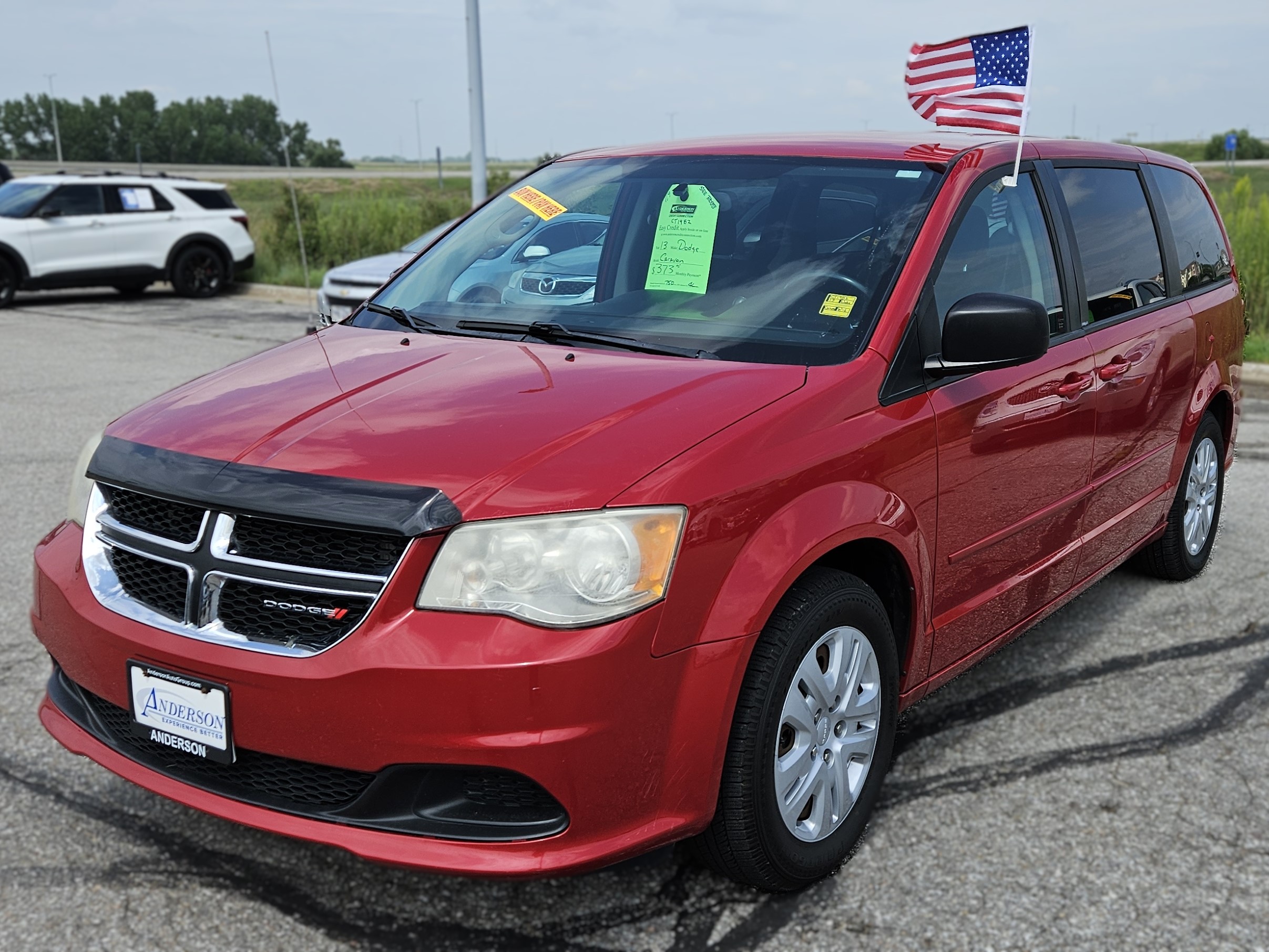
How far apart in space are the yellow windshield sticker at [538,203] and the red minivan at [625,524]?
6 centimetres

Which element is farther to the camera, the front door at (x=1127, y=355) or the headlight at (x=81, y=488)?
the front door at (x=1127, y=355)

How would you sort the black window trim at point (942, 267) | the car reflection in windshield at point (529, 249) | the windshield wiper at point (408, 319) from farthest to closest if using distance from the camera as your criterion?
the car reflection in windshield at point (529, 249)
the windshield wiper at point (408, 319)
the black window trim at point (942, 267)

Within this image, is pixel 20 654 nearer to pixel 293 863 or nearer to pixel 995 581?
pixel 293 863

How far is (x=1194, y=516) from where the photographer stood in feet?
17.0

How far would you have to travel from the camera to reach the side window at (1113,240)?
13.3 feet

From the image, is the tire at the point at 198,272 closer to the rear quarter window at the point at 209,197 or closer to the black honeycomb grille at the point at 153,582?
the rear quarter window at the point at 209,197

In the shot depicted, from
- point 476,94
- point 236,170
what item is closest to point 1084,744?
point 476,94

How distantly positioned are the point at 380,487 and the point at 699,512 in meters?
0.63

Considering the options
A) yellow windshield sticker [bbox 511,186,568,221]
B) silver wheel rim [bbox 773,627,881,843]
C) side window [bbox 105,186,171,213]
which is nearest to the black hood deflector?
silver wheel rim [bbox 773,627,881,843]

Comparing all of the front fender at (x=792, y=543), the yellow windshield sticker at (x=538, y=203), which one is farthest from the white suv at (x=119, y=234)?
the front fender at (x=792, y=543)

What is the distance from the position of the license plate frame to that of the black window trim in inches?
64.6

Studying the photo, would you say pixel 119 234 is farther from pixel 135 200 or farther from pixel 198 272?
pixel 198 272

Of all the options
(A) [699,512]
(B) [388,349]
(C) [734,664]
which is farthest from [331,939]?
(B) [388,349]

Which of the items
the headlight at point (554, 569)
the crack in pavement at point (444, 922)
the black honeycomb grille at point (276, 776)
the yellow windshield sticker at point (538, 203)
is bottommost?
the crack in pavement at point (444, 922)
